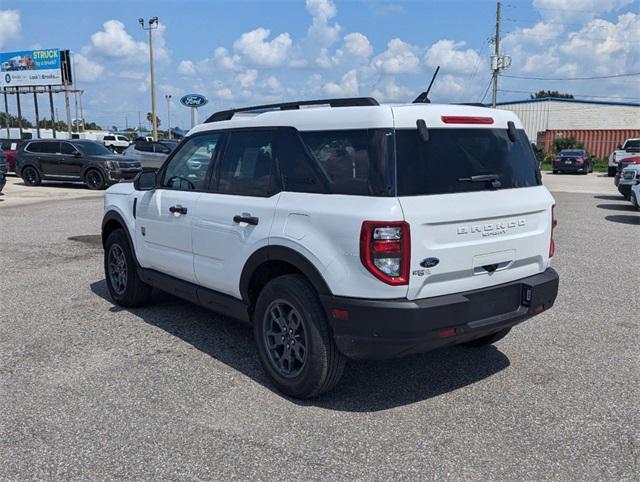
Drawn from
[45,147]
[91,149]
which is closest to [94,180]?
[91,149]

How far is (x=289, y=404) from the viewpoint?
3863 millimetres

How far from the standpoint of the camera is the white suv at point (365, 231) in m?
3.36

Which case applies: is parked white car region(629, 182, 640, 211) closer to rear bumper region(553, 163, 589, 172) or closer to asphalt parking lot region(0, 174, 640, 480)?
asphalt parking lot region(0, 174, 640, 480)

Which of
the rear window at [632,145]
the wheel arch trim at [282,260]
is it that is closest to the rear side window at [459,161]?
the wheel arch trim at [282,260]

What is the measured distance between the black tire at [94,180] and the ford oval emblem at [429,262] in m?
18.3

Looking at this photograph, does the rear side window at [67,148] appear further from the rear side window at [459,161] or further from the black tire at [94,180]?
the rear side window at [459,161]

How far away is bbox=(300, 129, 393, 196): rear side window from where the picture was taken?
3.40m

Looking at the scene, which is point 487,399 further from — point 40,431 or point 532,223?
point 40,431

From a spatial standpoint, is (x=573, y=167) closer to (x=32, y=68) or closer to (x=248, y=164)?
(x=248, y=164)

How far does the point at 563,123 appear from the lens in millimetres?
57250

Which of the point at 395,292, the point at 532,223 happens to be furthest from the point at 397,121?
the point at 532,223

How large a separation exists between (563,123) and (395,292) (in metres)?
59.9

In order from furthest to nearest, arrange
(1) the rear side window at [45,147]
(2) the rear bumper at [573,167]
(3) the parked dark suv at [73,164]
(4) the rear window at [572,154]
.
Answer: (4) the rear window at [572,154]
(2) the rear bumper at [573,167]
(1) the rear side window at [45,147]
(3) the parked dark suv at [73,164]

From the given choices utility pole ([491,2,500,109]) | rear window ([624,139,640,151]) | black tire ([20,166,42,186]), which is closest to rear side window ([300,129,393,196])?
black tire ([20,166,42,186])
